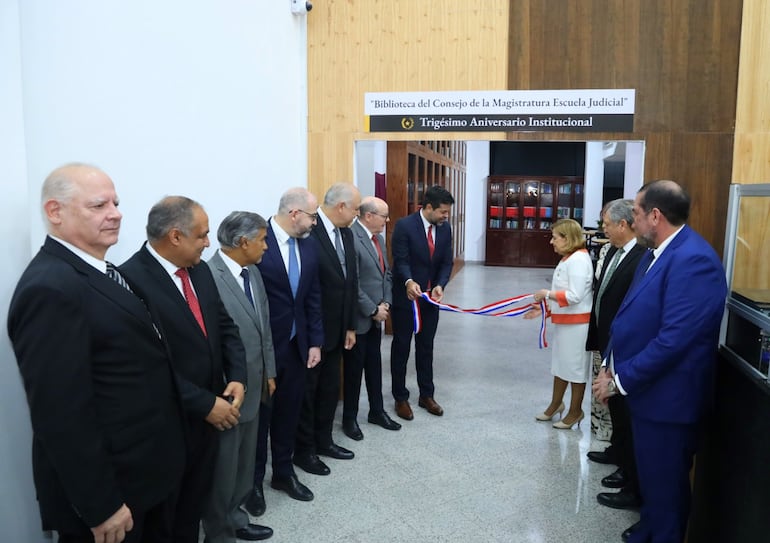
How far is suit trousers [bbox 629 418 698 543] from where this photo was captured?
2.60 meters

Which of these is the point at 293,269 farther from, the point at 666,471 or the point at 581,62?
the point at 581,62

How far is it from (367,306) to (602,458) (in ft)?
6.43

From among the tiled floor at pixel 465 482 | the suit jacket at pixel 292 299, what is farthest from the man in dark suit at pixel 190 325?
the tiled floor at pixel 465 482

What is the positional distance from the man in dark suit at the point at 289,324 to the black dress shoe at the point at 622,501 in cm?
176

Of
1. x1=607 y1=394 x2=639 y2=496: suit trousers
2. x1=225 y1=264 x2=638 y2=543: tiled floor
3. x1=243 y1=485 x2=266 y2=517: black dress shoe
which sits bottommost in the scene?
x1=225 y1=264 x2=638 y2=543: tiled floor

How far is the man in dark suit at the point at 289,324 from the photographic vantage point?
11.0 ft

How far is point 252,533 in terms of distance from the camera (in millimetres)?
3080

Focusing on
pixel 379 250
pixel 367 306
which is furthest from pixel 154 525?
pixel 379 250

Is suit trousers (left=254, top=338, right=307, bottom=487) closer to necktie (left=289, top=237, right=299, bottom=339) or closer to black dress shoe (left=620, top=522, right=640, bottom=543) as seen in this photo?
necktie (left=289, top=237, right=299, bottom=339)

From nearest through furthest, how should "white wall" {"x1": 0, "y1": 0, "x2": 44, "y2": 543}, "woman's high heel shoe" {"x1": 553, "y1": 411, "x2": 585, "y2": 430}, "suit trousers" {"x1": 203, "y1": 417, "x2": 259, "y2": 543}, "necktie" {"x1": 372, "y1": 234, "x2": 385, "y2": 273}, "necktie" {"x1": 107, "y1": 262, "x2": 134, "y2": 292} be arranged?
"necktie" {"x1": 107, "y1": 262, "x2": 134, "y2": 292} < "white wall" {"x1": 0, "y1": 0, "x2": 44, "y2": 543} < "suit trousers" {"x1": 203, "y1": 417, "x2": 259, "y2": 543} < "necktie" {"x1": 372, "y1": 234, "x2": 385, "y2": 273} < "woman's high heel shoe" {"x1": 553, "y1": 411, "x2": 585, "y2": 430}

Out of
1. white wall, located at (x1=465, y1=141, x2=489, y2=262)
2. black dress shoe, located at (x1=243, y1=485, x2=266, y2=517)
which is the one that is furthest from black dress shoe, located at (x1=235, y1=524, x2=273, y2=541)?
white wall, located at (x1=465, y1=141, x2=489, y2=262)

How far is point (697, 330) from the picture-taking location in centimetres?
245

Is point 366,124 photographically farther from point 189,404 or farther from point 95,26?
point 189,404

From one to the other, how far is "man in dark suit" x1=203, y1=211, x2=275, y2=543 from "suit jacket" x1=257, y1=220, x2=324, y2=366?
258mm
